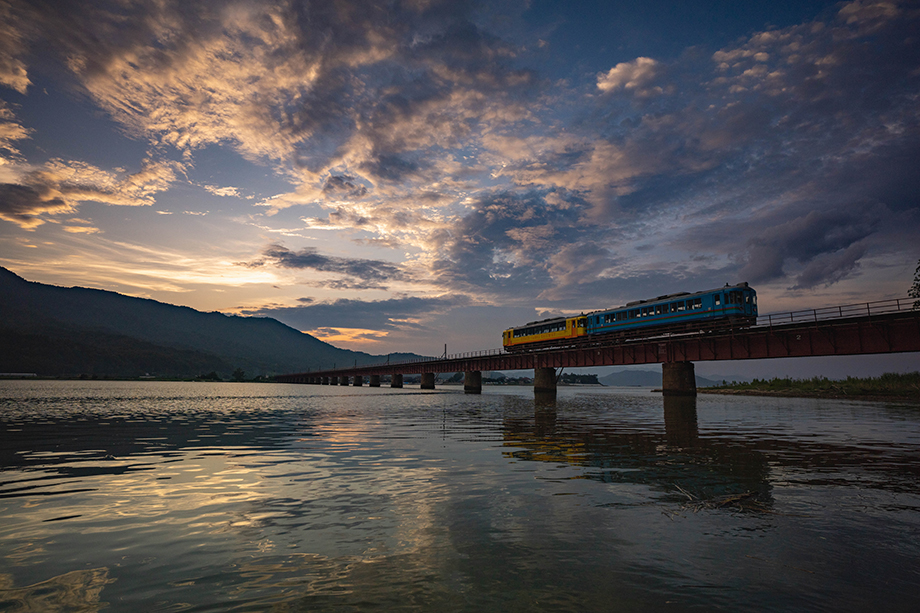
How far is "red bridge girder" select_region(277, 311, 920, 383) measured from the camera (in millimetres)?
31516

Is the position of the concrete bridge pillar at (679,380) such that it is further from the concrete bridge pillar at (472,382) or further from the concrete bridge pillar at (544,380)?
the concrete bridge pillar at (472,382)

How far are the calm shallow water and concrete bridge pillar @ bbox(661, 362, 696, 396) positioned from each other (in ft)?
136

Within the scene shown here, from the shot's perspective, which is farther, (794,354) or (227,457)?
(794,354)

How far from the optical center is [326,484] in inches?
457

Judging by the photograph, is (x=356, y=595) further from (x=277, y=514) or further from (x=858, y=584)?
(x=858, y=584)

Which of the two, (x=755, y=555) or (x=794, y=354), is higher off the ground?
(x=794, y=354)

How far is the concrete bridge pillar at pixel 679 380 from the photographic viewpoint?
→ 185ft

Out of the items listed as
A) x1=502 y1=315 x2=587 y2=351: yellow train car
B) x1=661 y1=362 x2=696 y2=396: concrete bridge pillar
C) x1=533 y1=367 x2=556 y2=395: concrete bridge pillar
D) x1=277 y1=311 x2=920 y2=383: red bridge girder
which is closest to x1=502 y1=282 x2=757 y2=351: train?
x1=502 y1=315 x2=587 y2=351: yellow train car

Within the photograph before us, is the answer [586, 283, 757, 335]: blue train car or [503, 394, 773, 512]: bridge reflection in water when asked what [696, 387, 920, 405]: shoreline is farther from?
[503, 394, 773, 512]: bridge reflection in water

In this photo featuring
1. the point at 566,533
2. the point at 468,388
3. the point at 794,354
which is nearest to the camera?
the point at 566,533

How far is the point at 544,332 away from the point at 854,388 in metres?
47.4

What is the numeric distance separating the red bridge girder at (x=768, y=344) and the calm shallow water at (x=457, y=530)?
810 inches

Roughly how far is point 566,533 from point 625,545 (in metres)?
1.02

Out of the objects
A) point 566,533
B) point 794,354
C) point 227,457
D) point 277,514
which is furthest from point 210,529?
point 794,354
